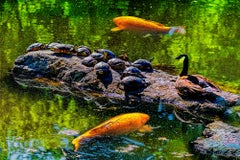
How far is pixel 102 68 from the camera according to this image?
6.12 meters

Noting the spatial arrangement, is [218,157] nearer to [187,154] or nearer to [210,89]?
[187,154]

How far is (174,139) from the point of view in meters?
4.90

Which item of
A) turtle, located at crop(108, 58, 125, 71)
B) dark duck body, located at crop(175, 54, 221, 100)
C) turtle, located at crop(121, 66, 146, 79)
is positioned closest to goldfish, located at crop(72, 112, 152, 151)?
dark duck body, located at crop(175, 54, 221, 100)

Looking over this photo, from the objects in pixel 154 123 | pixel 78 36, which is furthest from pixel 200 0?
pixel 154 123

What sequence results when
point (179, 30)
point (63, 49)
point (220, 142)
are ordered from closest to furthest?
point (220, 142), point (63, 49), point (179, 30)

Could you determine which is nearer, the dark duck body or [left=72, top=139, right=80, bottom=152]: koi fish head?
[left=72, top=139, right=80, bottom=152]: koi fish head

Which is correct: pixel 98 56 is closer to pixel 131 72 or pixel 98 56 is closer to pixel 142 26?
pixel 131 72

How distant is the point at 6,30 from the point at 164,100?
4020 millimetres

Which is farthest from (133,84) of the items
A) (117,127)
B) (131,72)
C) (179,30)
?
(179,30)

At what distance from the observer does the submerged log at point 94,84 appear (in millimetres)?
5535

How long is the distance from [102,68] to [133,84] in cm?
46

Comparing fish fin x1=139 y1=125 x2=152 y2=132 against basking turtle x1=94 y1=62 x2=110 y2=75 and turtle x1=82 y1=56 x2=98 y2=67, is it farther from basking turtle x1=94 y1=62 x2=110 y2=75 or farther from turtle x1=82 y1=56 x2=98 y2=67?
turtle x1=82 y1=56 x2=98 y2=67

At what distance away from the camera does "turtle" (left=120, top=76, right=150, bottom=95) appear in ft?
19.4

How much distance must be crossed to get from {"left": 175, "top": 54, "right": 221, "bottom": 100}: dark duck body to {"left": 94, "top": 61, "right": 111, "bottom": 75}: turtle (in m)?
0.86
